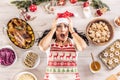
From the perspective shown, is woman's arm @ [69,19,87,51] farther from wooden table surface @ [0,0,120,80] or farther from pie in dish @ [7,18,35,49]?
pie in dish @ [7,18,35,49]

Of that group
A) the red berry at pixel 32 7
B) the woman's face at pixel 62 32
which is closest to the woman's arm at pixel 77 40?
the woman's face at pixel 62 32

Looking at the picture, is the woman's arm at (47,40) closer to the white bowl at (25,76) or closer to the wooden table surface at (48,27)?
the wooden table surface at (48,27)

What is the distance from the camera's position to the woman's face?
8.04 ft

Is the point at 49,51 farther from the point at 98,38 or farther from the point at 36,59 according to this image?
the point at 98,38

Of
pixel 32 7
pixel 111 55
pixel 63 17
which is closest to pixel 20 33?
pixel 32 7

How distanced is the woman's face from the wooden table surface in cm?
7

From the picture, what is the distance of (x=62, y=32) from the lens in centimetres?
245

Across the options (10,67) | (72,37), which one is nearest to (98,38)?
(72,37)

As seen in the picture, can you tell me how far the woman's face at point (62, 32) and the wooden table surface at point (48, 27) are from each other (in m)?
0.07

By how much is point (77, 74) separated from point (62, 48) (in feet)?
0.55

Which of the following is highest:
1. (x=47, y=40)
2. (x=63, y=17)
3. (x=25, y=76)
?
(x=63, y=17)

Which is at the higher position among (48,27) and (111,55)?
(48,27)

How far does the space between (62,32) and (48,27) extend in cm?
10

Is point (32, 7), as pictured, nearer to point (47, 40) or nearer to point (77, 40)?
point (47, 40)
